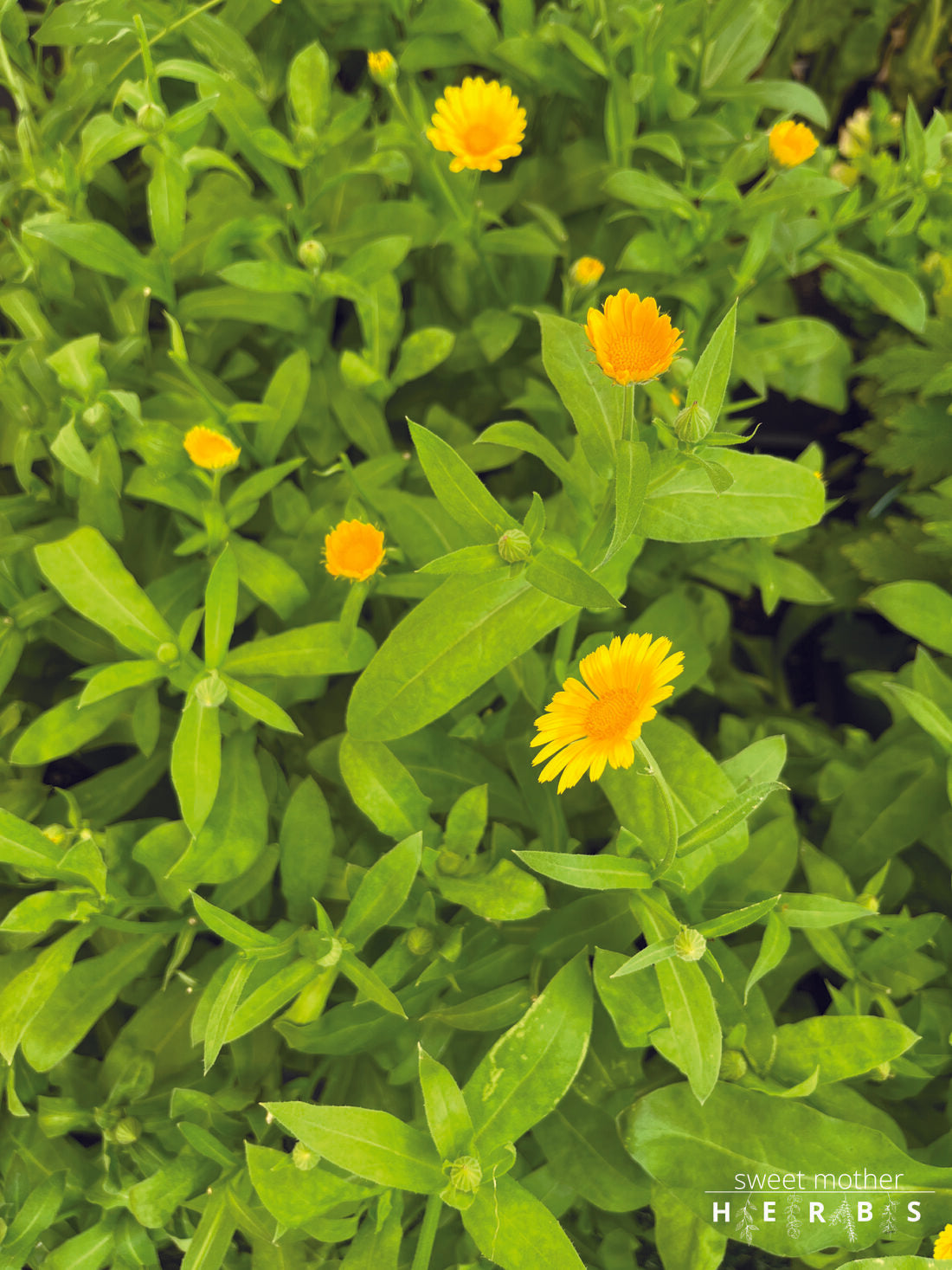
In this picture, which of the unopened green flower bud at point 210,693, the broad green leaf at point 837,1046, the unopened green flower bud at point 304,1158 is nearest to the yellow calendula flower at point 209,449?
the unopened green flower bud at point 210,693

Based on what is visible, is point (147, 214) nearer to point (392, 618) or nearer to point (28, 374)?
point (28, 374)

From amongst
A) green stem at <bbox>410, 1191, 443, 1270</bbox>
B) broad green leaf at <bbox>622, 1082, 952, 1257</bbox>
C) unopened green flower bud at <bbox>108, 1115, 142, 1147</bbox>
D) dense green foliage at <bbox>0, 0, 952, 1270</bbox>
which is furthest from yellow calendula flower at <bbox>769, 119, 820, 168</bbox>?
unopened green flower bud at <bbox>108, 1115, 142, 1147</bbox>

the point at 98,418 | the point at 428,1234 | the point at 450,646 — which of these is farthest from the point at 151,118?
the point at 428,1234

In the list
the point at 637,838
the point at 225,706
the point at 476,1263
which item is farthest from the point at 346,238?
the point at 476,1263

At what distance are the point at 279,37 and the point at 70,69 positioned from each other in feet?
0.67

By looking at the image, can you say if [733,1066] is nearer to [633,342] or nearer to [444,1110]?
[444,1110]

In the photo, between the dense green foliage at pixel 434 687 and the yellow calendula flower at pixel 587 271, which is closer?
the dense green foliage at pixel 434 687

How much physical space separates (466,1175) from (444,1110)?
4 cm

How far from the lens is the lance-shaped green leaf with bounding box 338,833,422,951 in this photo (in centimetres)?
63

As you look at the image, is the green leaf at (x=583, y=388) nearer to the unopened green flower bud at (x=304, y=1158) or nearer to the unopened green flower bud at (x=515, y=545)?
the unopened green flower bud at (x=515, y=545)

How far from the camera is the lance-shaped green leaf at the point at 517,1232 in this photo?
578 mm

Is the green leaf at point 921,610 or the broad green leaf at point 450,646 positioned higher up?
the broad green leaf at point 450,646

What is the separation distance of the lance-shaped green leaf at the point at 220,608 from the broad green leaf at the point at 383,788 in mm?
120

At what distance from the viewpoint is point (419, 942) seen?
0.68 meters
